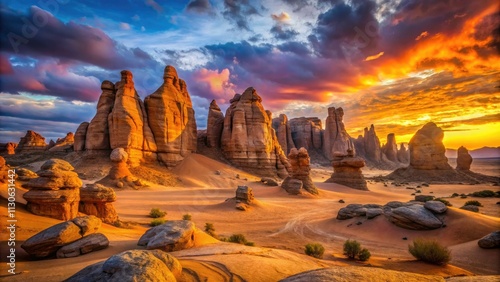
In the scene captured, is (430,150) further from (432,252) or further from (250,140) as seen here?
(432,252)

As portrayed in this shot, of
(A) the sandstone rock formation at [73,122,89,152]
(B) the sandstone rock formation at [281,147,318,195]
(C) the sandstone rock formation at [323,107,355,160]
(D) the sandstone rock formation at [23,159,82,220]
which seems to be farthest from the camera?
(C) the sandstone rock formation at [323,107,355,160]

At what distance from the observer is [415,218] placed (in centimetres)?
1274

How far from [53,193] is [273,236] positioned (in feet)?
32.9

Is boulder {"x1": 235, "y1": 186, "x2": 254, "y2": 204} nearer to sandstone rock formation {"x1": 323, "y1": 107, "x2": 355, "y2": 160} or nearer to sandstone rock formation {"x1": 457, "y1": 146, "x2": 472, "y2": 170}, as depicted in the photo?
sandstone rock formation {"x1": 457, "y1": 146, "x2": 472, "y2": 170}

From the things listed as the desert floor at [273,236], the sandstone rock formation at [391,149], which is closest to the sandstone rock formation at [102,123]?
the desert floor at [273,236]

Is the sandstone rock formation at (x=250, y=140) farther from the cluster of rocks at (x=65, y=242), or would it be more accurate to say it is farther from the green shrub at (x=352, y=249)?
the cluster of rocks at (x=65, y=242)

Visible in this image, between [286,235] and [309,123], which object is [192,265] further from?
[309,123]

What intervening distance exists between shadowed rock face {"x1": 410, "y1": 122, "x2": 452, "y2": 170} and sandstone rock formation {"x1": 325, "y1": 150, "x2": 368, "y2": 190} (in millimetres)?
20060

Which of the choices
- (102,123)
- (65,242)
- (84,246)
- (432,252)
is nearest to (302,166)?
(432,252)

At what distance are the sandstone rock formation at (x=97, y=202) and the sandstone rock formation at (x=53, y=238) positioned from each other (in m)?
4.38

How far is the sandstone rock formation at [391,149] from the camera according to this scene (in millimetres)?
105250

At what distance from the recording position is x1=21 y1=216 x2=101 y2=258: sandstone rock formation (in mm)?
6539

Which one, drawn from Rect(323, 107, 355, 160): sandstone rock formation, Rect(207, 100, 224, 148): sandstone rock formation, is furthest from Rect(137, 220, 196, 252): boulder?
Rect(323, 107, 355, 160): sandstone rock formation

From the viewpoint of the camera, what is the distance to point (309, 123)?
91375 millimetres
